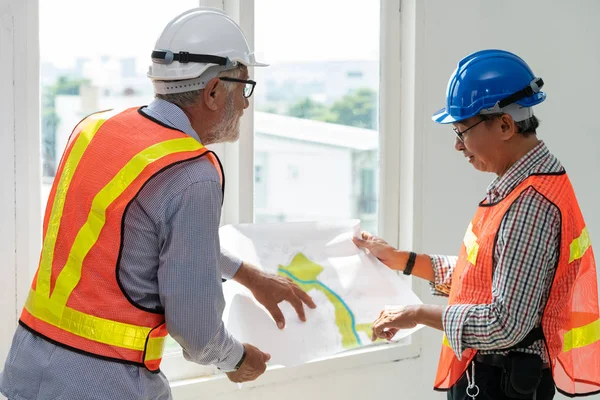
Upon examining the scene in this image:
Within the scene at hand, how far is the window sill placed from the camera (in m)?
2.47

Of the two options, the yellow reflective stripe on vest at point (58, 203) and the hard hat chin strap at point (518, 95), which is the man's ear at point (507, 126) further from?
the yellow reflective stripe on vest at point (58, 203)

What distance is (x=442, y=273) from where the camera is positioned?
1984mm

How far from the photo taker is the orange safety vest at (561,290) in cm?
157

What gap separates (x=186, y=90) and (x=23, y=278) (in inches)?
41.2

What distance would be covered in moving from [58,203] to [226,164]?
125 cm

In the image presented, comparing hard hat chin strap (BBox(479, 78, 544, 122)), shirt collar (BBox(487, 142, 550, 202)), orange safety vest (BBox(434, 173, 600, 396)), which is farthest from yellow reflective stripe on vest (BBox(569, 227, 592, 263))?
hard hat chin strap (BBox(479, 78, 544, 122))

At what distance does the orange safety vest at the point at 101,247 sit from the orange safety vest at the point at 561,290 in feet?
2.13

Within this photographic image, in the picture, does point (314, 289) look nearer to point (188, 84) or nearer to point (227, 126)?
point (227, 126)

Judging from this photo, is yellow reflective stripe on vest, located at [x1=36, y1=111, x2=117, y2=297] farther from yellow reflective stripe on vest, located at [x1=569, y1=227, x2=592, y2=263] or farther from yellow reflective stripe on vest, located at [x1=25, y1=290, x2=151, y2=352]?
yellow reflective stripe on vest, located at [x1=569, y1=227, x2=592, y2=263]

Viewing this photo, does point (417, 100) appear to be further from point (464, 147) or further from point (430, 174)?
point (464, 147)

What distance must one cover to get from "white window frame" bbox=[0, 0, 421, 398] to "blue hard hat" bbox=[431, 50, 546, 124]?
1.07m

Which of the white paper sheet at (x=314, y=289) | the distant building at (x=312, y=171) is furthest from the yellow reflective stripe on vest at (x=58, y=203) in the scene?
the distant building at (x=312, y=171)

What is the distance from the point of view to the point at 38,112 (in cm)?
219

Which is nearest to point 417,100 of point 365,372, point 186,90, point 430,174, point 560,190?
point 430,174
